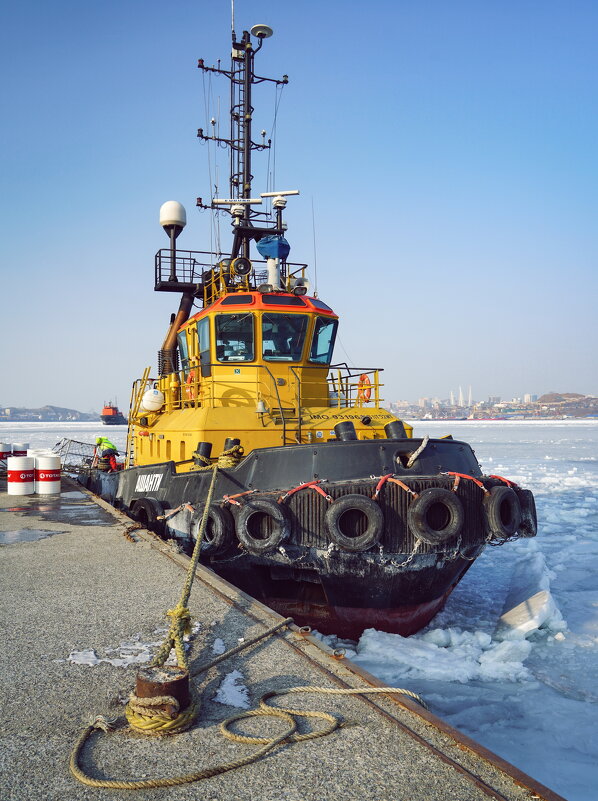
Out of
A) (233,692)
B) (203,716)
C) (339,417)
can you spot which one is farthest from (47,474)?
(203,716)

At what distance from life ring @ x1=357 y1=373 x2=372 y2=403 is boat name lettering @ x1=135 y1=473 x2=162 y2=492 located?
10.8 ft

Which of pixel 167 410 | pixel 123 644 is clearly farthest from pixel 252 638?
pixel 167 410

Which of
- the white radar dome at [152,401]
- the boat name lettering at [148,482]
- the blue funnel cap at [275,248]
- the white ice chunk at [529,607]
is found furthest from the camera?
the blue funnel cap at [275,248]

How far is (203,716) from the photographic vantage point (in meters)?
3.04

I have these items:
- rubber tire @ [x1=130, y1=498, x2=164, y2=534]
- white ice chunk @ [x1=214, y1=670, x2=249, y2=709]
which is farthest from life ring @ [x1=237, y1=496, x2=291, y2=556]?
rubber tire @ [x1=130, y1=498, x2=164, y2=534]

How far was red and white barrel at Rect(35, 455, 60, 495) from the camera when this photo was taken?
1219 cm

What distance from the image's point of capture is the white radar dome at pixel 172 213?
41.7 feet

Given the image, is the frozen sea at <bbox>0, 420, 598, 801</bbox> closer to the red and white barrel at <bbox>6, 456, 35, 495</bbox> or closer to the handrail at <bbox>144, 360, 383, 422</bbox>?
the handrail at <bbox>144, 360, 383, 422</bbox>

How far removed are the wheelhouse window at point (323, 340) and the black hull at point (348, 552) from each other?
3.01 metres

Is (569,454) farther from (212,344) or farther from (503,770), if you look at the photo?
(503,770)

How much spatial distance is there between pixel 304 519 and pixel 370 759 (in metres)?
3.20

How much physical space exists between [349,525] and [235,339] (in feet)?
12.6

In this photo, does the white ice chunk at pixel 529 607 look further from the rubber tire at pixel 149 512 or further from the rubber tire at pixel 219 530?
the rubber tire at pixel 149 512

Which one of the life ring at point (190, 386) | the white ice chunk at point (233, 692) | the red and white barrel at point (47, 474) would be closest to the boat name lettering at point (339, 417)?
the life ring at point (190, 386)
